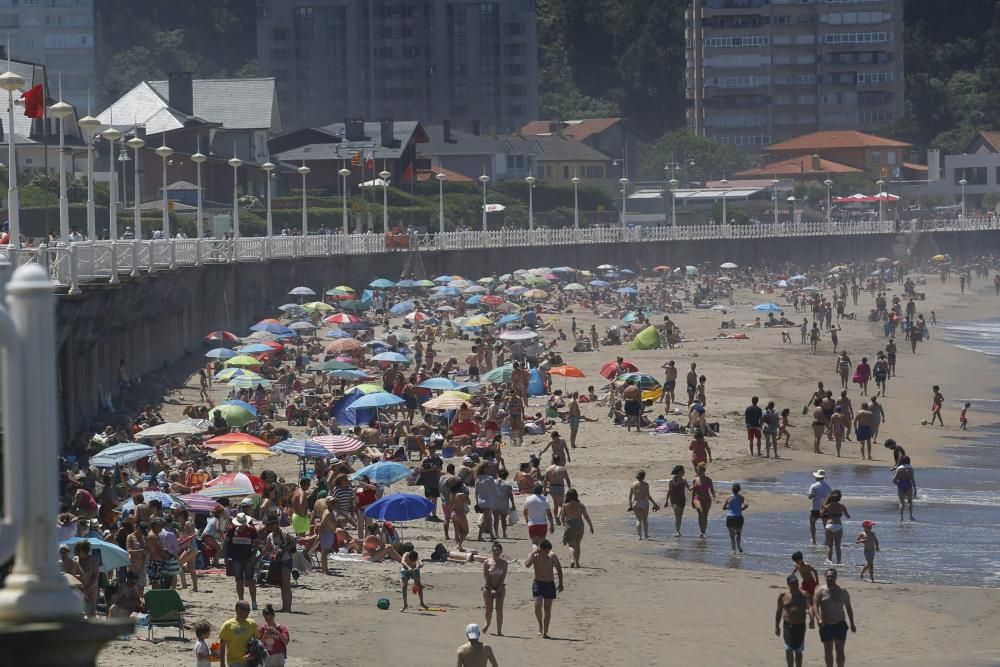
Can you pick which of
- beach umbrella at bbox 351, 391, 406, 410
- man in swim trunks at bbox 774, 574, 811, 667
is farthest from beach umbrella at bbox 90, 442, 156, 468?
man in swim trunks at bbox 774, 574, 811, 667

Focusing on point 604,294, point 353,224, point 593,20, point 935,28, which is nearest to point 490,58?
point 593,20

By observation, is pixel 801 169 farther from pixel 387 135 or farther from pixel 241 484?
pixel 241 484

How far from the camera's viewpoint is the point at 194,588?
54.2 feet

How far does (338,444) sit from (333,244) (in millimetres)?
34480

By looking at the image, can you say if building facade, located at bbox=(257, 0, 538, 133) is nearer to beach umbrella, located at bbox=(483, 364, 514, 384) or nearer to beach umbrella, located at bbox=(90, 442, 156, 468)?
beach umbrella, located at bbox=(483, 364, 514, 384)

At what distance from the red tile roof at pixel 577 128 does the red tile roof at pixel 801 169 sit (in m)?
11.2

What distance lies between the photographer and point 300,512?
19.2m

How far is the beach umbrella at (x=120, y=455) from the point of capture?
2127 centimetres

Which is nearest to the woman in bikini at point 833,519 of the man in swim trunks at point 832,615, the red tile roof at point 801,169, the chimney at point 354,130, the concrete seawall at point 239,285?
the man in swim trunks at point 832,615

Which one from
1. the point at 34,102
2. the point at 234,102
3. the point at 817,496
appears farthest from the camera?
the point at 234,102

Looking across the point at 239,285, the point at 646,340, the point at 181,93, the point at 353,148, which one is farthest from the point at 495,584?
A: the point at 353,148

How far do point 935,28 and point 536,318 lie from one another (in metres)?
96.6

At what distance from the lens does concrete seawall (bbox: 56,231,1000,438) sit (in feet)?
93.0

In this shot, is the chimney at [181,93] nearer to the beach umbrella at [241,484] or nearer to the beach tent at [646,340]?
the beach tent at [646,340]
